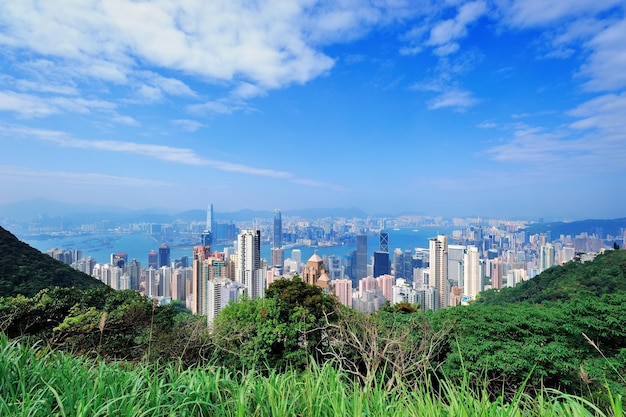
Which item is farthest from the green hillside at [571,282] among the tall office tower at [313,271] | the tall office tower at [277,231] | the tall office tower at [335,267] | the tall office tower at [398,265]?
the tall office tower at [277,231]

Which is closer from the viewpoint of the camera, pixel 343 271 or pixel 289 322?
pixel 289 322

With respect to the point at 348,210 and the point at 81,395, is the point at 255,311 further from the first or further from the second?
the point at 348,210

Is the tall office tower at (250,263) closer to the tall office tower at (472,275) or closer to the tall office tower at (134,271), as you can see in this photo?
the tall office tower at (134,271)

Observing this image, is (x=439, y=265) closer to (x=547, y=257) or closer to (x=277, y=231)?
(x=547, y=257)

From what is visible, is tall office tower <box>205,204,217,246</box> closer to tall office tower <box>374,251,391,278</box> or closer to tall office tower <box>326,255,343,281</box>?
tall office tower <box>326,255,343,281</box>

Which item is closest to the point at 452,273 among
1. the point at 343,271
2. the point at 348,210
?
the point at 343,271

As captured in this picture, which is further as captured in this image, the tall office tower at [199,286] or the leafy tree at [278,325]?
the tall office tower at [199,286]

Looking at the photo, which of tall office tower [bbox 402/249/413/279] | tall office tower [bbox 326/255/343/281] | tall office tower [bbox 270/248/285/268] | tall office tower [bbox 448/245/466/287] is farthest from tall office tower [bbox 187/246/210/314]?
tall office tower [bbox 402/249/413/279]
